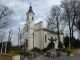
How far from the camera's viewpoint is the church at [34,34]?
219 ft

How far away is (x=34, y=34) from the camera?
6775cm

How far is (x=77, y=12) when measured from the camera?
47812mm

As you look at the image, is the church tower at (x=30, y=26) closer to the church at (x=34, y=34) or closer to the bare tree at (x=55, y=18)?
the church at (x=34, y=34)

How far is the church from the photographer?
66688 millimetres

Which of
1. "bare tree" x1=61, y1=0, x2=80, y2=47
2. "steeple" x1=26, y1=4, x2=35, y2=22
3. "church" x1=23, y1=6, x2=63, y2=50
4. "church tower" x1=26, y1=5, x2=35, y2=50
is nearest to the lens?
"bare tree" x1=61, y1=0, x2=80, y2=47

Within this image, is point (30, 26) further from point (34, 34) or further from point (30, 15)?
point (30, 15)

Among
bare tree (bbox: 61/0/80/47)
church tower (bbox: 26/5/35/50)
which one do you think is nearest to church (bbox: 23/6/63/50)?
church tower (bbox: 26/5/35/50)

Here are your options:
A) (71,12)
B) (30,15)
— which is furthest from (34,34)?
(71,12)

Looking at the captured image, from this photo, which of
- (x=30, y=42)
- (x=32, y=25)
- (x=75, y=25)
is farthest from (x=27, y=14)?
(x=75, y=25)

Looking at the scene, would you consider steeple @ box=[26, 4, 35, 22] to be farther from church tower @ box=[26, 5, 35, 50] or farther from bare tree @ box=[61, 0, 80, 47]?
bare tree @ box=[61, 0, 80, 47]

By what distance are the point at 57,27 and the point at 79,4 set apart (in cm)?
895

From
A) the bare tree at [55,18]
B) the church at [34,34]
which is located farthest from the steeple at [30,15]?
the bare tree at [55,18]

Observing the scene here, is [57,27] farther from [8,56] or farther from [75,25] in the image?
[8,56]

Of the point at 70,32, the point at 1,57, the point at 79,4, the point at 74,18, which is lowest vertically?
the point at 1,57
